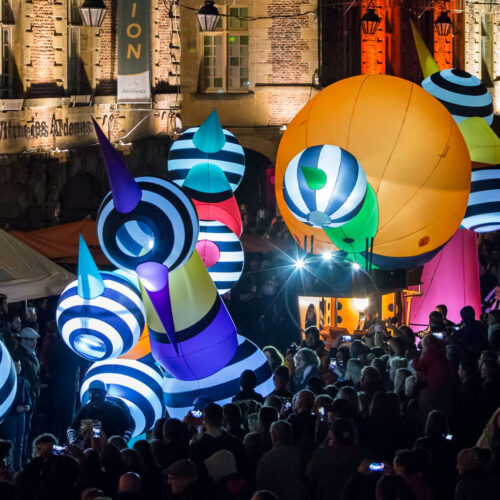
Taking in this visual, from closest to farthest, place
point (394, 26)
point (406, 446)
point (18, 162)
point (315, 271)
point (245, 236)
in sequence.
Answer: point (406, 446) → point (315, 271) → point (245, 236) → point (18, 162) → point (394, 26)

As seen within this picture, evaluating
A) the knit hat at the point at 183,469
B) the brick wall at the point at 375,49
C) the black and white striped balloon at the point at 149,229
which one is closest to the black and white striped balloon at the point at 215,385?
the black and white striped balloon at the point at 149,229

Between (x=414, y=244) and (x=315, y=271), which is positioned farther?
(x=315, y=271)

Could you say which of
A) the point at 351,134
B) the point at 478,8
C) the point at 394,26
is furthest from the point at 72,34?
the point at 351,134

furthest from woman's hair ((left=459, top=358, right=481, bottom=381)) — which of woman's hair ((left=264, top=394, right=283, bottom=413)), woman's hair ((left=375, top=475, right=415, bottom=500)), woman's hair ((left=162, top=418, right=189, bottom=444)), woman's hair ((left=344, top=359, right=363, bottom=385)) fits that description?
woman's hair ((left=375, top=475, right=415, bottom=500))

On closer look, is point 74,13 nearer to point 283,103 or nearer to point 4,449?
point 283,103

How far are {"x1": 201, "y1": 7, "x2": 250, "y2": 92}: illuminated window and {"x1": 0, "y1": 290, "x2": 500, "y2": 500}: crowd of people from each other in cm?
1356

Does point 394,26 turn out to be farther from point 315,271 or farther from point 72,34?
point 315,271

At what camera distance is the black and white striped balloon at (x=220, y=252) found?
12.0 meters

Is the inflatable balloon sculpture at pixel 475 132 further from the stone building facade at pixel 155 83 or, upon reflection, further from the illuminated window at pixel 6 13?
the illuminated window at pixel 6 13

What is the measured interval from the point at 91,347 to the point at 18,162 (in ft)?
55.4

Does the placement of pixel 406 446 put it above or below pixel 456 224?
below

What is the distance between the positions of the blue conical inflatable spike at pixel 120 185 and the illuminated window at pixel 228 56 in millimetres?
16216

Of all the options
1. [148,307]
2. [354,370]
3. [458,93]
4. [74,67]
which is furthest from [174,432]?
[74,67]

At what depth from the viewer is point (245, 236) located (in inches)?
752
